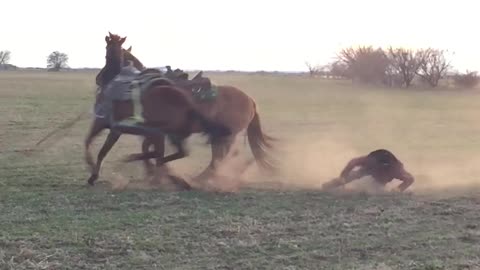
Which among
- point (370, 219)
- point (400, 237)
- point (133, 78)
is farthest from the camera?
point (133, 78)

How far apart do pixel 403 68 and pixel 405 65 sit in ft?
1.02

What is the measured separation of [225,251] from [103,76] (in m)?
4.88

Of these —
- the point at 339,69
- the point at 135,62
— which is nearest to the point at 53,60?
the point at 339,69

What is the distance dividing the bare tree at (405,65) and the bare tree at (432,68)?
18.4 inches

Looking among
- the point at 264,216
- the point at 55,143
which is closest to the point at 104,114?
the point at 264,216

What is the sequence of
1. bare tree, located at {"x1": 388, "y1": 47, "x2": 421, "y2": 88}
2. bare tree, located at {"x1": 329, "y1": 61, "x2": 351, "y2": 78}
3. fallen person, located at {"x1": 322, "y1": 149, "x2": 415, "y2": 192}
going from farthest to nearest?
bare tree, located at {"x1": 329, "y1": 61, "x2": 351, "y2": 78} < bare tree, located at {"x1": 388, "y1": 47, "x2": 421, "y2": 88} < fallen person, located at {"x1": 322, "y1": 149, "x2": 415, "y2": 192}

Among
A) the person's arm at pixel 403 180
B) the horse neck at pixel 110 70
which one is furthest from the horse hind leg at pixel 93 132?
the person's arm at pixel 403 180

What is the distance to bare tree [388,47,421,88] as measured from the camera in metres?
59.6

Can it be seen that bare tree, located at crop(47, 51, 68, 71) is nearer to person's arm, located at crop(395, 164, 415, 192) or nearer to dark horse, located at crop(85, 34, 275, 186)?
dark horse, located at crop(85, 34, 275, 186)

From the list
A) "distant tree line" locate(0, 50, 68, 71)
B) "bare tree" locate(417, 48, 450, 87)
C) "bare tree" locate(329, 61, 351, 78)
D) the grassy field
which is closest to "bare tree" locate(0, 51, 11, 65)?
"distant tree line" locate(0, 50, 68, 71)

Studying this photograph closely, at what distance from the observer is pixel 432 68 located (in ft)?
198

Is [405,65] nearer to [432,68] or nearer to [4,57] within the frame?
[432,68]

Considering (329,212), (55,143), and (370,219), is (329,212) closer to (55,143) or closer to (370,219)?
(370,219)

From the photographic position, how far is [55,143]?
627 inches
